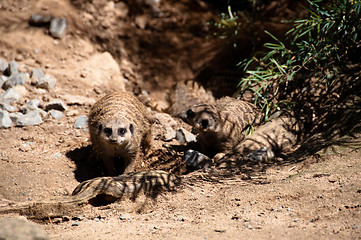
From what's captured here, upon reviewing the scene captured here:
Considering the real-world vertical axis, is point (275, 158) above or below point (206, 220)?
above

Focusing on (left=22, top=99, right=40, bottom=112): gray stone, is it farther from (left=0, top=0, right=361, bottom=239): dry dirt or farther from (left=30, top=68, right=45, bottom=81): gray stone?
(left=30, top=68, right=45, bottom=81): gray stone

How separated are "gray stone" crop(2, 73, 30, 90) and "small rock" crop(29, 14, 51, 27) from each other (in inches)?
43.4

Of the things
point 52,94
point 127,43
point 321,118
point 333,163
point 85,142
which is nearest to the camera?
point 333,163

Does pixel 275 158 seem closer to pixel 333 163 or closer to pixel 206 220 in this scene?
pixel 333 163

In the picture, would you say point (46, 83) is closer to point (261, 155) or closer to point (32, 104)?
point (32, 104)

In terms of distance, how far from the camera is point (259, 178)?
2938mm

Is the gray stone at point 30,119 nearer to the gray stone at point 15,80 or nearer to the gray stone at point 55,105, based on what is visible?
the gray stone at point 55,105

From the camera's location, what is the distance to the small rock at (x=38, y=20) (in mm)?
5457

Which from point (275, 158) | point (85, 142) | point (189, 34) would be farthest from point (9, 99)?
point (275, 158)

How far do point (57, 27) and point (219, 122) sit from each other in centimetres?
317

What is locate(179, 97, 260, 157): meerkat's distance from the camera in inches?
165

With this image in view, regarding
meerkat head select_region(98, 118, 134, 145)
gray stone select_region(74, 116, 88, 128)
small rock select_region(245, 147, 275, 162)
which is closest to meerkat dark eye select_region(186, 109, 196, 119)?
meerkat head select_region(98, 118, 134, 145)

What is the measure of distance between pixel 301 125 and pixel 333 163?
1295 mm

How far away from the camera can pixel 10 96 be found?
14.6 feet
